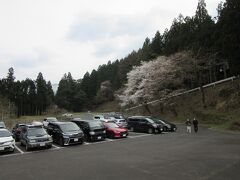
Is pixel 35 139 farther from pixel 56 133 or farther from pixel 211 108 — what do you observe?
pixel 211 108

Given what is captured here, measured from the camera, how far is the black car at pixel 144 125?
27.8 meters

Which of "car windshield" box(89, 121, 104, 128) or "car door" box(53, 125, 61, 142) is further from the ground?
"car windshield" box(89, 121, 104, 128)

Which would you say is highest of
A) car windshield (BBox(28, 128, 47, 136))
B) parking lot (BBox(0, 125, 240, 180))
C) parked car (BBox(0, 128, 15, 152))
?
car windshield (BBox(28, 128, 47, 136))

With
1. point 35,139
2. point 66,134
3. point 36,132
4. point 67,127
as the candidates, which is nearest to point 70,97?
point 67,127

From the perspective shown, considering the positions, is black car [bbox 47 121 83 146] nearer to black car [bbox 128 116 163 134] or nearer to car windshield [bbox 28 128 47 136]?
car windshield [bbox 28 128 47 136]

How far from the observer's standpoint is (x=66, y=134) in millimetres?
20703

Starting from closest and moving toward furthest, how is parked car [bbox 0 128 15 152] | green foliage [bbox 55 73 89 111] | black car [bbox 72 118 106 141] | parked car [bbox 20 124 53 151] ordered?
1. parked car [bbox 0 128 15 152]
2. parked car [bbox 20 124 53 151]
3. black car [bbox 72 118 106 141]
4. green foliage [bbox 55 73 89 111]

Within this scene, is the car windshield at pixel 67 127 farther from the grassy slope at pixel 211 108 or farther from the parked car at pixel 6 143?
the grassy slope at pixel 211 108

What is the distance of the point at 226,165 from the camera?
11945 mm

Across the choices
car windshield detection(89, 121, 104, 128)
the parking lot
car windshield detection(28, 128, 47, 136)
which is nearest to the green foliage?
car windshield detection(89, 121, 104, 128)

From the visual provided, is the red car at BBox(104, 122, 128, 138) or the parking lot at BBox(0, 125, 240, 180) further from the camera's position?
the red car at BBox(104, 122, 128, 138)

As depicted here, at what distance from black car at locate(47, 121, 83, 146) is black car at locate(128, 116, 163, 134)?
352 inches

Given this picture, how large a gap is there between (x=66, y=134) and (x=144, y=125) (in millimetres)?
10454

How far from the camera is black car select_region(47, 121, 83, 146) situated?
2055cm
